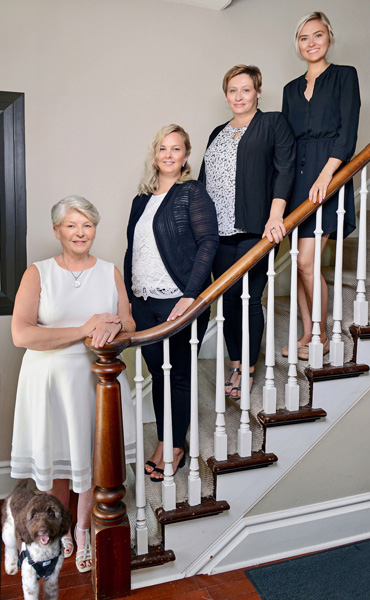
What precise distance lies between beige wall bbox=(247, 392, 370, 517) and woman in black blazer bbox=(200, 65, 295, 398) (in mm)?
570

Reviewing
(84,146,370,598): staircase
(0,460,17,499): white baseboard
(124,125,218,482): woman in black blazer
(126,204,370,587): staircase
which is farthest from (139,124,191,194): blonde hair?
(0,460,17,499): white baseboard

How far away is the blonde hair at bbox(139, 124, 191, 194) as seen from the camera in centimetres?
203

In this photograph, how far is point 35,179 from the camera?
2.73 meters

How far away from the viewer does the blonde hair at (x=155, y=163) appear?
2.03 m

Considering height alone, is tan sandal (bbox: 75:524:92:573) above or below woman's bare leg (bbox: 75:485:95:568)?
below

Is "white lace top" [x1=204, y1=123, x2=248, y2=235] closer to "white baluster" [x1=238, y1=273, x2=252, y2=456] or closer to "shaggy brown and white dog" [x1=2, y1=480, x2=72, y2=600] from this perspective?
"white baluster" [x1=238, y1=273, x2=252, y2=456]

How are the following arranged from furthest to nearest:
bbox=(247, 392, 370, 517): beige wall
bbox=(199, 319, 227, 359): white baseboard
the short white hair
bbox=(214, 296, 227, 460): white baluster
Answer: bbox=(199, 319, 227, 359): white baseboard, bbox=(247, 392, 370, 517): beige wall, bbox=(214, 296, 227, 460): white baluster, the short white hair

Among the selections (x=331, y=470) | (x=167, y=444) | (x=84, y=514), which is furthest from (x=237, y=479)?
(x=84, y=514)

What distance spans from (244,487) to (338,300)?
2.94 feet

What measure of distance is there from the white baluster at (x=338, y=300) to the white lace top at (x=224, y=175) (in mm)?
423

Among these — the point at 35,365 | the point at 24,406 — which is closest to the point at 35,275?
the point at 35,365

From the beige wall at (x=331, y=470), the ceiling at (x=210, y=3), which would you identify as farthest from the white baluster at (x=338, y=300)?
the ceiling at (x=210, y=3)

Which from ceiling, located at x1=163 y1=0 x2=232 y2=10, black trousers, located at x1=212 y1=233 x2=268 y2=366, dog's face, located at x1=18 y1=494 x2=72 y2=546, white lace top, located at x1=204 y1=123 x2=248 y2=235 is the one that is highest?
ceiling, located at x1=163 y1=0 x2=232 y2=10

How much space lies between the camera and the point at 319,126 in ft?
7.50
